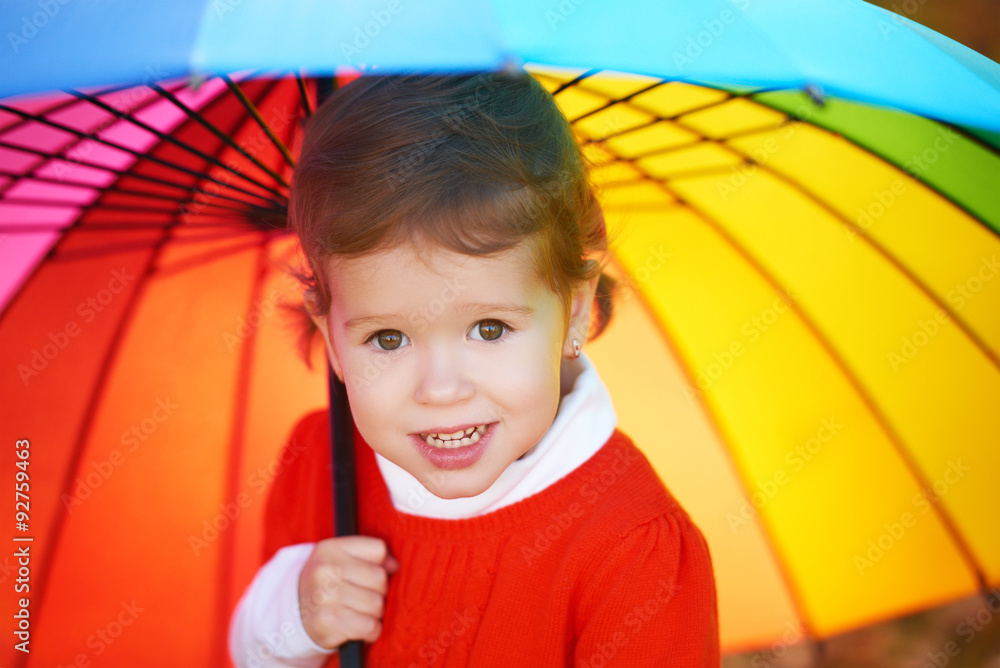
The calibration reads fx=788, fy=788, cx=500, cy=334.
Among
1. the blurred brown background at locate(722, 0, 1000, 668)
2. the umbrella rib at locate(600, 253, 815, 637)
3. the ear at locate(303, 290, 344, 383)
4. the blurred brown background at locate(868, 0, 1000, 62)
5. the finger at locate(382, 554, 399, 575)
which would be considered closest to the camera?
the ear at locate(303, 290, 344, 383)

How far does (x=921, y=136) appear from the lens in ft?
4.52

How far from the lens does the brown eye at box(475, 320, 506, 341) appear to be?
1.21m

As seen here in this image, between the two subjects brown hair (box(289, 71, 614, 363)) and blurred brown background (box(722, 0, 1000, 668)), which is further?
blurred brown background (box(722, 0, 1000, 668))

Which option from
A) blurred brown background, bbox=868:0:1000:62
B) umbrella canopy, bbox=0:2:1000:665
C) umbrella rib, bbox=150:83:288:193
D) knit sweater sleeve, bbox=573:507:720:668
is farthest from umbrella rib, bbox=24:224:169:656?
blurred brown background, bbox=868:0:1000:62

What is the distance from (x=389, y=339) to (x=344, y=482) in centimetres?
38

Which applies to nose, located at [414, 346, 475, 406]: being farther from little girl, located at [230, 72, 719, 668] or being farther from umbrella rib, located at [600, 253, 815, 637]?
umbrella rib, located at [600, 253, 815, 637]

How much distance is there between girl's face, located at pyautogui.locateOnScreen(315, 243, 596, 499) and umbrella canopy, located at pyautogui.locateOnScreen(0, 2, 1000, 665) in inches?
14.5

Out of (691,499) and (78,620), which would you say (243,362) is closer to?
(78,620)

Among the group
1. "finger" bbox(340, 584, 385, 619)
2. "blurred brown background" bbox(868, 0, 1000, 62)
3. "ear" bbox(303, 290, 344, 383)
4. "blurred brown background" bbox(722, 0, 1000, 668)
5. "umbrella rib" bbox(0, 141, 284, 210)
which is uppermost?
"blurred brown background" bbox(868, 0, 1000, 62)

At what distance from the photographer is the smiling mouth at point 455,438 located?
48.5 inches

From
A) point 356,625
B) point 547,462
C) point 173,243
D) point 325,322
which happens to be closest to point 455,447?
point 547,462

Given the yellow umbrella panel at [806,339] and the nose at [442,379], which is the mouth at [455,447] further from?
the yellow umbrella panel at [806,339]

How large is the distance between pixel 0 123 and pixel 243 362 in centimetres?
71

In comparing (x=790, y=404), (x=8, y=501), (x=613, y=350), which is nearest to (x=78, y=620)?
(x=8, y=501)
